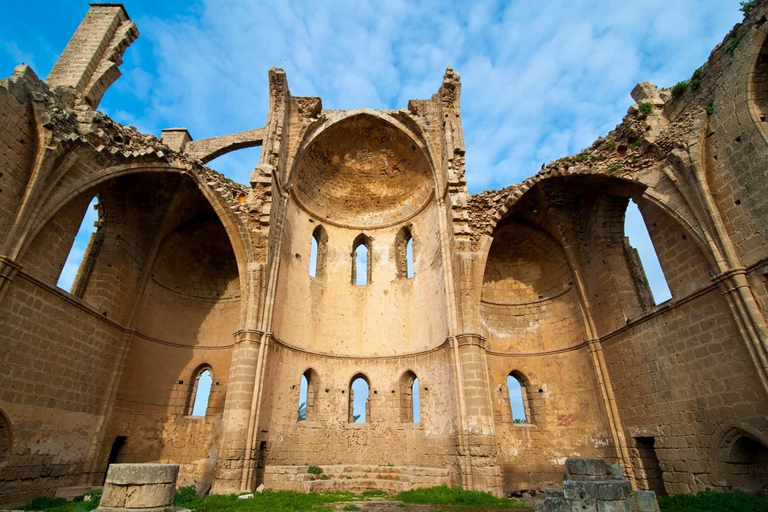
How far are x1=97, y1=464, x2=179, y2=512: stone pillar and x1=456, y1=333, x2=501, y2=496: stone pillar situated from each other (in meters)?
7.38

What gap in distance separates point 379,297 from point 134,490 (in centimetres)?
1057

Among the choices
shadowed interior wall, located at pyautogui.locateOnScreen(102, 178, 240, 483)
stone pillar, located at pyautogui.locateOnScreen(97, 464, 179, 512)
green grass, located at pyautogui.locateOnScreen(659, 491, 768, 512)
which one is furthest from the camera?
shadowed interior wall, located at pyautogui.locateOnScreen(102, 178, 240, 483)

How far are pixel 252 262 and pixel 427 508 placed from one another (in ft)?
27.3

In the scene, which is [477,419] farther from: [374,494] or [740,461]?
[740,461]

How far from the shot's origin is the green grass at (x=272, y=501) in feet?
26.1

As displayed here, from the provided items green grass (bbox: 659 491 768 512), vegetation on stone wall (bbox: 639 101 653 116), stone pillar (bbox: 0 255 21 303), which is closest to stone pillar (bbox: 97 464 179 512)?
stone pillar (bbox: 0 255 21 303)

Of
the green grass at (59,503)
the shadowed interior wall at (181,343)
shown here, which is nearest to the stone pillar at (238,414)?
the green grass at (59,503)

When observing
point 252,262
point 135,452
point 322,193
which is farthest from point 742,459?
point 135,452

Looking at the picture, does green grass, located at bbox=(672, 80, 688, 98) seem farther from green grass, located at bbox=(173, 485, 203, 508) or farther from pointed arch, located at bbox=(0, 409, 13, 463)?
pointed arch, located at bbox=(0, 409, 13, 463)

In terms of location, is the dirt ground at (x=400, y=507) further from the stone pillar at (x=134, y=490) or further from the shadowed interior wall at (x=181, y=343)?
the shadowed interior wall at (x=181, y=343)

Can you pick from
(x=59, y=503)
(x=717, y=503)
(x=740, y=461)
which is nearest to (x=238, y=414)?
(x=59, y=503)

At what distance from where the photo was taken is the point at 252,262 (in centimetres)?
1267

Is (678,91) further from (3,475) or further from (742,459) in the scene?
(3,475)

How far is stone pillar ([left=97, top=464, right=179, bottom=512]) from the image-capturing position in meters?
5.55
